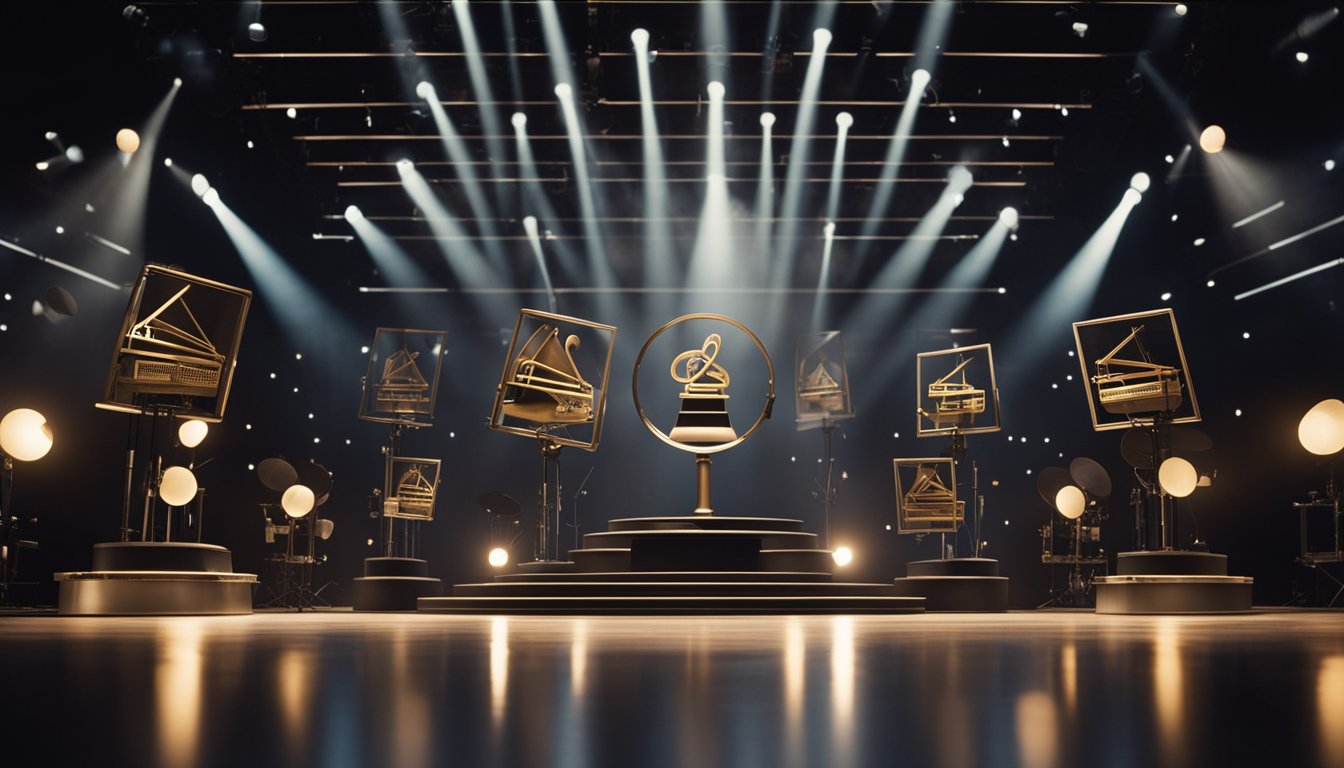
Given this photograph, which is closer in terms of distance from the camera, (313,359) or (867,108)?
(867,108)

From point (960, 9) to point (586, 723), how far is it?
33.6 ft

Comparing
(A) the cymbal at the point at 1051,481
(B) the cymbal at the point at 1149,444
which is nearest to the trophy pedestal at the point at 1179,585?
(B) the cymbal at the point at 1149,444

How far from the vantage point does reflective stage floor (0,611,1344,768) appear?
1291mm

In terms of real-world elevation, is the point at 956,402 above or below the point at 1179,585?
above

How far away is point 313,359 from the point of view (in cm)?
1482

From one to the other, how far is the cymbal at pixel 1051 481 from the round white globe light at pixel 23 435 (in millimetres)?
9874

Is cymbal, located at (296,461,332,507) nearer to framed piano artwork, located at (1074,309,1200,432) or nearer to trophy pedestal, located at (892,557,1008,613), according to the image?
trophy pedestal, located at (892,557,1008,613)

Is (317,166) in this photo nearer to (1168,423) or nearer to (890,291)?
(890,291)

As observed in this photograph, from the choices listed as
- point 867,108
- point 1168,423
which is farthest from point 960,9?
point 1168,423

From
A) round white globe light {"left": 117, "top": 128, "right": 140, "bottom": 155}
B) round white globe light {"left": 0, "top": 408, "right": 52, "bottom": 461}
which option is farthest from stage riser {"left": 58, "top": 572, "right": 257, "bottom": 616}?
round white globe light {"left": 117, "top": 128, "right": 140, "bottom": 155}

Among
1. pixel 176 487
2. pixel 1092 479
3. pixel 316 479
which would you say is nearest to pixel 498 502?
pixel 316 479

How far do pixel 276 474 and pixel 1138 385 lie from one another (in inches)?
314

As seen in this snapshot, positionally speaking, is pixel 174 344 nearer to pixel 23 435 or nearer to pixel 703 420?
pixel 23 435

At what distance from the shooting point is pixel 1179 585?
7.03 metres
